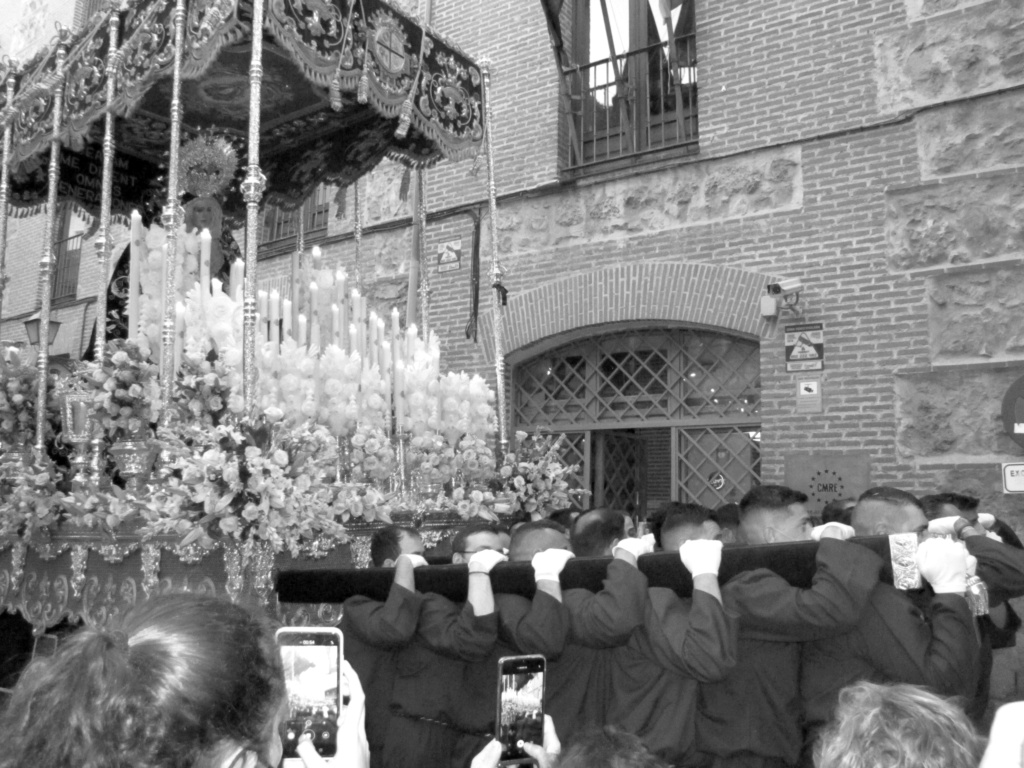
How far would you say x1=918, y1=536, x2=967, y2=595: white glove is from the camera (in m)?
3.09

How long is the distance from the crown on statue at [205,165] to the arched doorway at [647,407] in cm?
340

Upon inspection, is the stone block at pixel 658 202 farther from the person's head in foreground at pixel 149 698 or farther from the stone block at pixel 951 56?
the person's head in foreground at pixel 149 698

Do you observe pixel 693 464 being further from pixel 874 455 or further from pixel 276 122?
pixel 276 122

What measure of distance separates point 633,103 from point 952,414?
4170mm

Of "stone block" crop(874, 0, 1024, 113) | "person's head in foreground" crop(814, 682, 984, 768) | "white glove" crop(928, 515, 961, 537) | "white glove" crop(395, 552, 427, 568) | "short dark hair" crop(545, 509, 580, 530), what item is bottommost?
"person's head in foreground" crop(814, 682, 984, 768)

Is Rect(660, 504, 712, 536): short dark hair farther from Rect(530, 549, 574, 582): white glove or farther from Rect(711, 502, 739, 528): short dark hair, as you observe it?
Rect(711, 502, 739, 528): short dark hair

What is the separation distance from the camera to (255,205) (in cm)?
474

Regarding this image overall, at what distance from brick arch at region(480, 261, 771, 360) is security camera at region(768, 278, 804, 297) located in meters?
0.14

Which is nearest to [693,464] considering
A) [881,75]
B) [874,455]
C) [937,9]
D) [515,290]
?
[874,455]

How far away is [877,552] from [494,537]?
1759 mm

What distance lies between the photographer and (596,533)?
4445 mm

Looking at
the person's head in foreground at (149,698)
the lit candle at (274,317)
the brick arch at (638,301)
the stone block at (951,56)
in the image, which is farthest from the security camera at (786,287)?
the person's head in foreground at (149,698)

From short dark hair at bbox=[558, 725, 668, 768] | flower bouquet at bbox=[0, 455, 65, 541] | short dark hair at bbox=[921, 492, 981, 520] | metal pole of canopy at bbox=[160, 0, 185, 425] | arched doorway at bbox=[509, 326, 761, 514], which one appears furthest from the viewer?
arched doorway at bbox=[509, 326, 761, 514]

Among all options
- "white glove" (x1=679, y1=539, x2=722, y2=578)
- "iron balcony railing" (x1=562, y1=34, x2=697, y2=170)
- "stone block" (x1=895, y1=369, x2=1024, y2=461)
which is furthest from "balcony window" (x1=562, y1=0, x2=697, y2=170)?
"white glove" (x1=679, y1=539, x2=722, y2=578)
